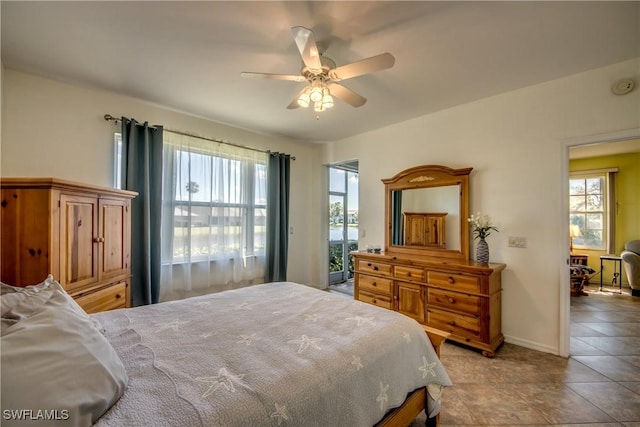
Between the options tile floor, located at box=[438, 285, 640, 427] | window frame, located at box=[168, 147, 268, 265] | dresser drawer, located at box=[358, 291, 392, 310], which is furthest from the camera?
window frame, located at box=[168, 147, 268, 265]

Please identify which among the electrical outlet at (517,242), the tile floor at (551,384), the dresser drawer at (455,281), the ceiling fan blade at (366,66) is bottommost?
the tile floor at (551,384)

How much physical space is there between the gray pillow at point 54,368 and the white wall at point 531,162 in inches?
129

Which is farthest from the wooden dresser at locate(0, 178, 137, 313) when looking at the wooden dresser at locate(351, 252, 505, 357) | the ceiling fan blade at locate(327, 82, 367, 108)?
the wooden dresser at locate(351, 252, 505, 357)

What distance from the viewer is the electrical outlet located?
266 cm

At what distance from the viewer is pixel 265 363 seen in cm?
111

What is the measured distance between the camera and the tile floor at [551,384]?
1712 millimetres

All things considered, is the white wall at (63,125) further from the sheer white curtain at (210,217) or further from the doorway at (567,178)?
the doorway at (567,178)

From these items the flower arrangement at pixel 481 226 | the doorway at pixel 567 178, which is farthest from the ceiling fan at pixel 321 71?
the doorway at pixel 567 178

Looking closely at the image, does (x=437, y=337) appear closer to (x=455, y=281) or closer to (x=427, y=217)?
(x=455, y=281)

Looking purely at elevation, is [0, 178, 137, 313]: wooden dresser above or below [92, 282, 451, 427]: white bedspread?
above

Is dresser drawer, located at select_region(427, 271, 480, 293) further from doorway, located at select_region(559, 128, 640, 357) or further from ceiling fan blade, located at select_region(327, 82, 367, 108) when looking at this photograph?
ceiling fan blade, located at select_region(327, 82, 367, 108)

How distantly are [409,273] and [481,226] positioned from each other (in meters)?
0.92

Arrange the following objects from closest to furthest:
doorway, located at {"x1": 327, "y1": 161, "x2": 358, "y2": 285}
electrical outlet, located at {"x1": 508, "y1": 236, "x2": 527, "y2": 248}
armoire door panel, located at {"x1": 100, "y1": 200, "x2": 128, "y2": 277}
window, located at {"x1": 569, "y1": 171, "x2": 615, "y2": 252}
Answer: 1. armoire door panel, located at {"x1": 100, "y1": 200, "x2": 128, "y2": 277}
2. electrical outlet, located at {"x1": 508, "y1": 236, "x2": 527, "y2": 248}
3. window, located at {"x1": 569, "y1": 171, "x2": 615, "y2": 252}
4. doorway, located at {"x1": 327, "y1": 161, "x2": 358, "y2": 285}

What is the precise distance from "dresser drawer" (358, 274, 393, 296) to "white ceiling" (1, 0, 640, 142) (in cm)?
213
